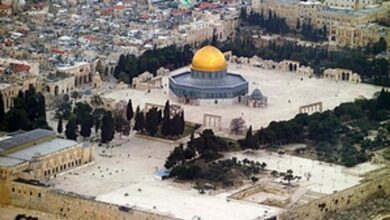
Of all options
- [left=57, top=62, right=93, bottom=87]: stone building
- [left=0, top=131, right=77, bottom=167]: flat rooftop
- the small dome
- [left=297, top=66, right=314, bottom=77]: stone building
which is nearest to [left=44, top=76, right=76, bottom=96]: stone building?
[left=57, top=62, right=93, bottom=87]: stone building

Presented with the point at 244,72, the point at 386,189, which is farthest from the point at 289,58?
the point at 386,189

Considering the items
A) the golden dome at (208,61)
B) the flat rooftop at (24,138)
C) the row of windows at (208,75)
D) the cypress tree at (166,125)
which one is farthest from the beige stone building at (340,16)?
the flat rooftop at (24,138)

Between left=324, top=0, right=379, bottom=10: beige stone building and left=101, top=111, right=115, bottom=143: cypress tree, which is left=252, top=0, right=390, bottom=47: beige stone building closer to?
left=324, top=0, right=379, bottom=10: beige stone building

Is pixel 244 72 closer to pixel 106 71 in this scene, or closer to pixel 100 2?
pixel 106 71

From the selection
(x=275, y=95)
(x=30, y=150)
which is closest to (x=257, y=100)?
(x=275, y=95)

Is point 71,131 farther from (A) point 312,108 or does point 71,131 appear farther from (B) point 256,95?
(A) point 312,108

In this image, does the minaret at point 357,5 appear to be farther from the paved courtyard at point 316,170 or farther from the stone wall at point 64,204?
the stone wall at point 64,204

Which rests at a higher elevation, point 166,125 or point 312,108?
point 166,125
